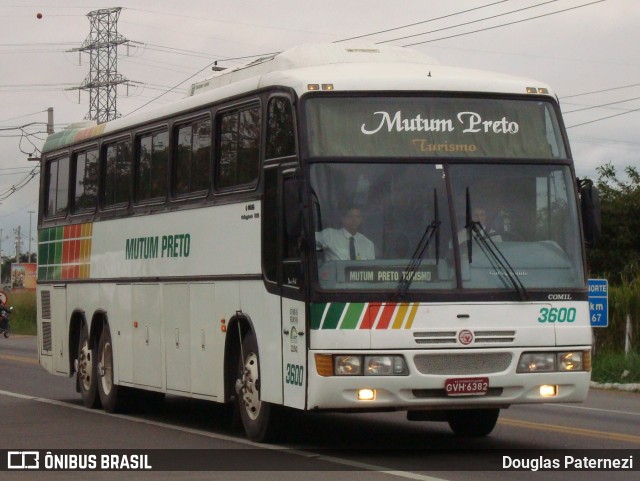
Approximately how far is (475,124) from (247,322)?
2.92 metres

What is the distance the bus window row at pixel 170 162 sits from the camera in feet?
46.0

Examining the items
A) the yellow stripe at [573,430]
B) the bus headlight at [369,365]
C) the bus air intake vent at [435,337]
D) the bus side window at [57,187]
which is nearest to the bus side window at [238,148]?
the bus headlight at [369,365]

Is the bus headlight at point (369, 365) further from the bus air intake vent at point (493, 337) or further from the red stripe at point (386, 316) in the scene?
Result: the bus air intake vent at point (493, 337)

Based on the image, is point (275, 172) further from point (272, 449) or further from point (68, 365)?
point (68, 365)

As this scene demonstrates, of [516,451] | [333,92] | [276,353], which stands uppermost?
[333,92]

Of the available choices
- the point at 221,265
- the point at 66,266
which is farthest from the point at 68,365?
the point at 221,265

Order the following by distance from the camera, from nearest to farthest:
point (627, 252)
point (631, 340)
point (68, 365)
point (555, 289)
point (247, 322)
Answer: point (555, 289), point (247, 322), point (68, 365), point (631, 340), point (627, 252)

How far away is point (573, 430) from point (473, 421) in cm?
152

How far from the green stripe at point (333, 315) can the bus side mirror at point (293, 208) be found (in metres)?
0.68

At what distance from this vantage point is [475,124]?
43.3 ft

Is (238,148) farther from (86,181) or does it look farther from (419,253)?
(86,181)

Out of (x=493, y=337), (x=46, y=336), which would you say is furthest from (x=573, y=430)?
(x=46, y=336)

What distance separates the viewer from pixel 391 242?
12.6 metres

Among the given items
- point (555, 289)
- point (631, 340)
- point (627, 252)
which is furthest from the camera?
point (627, 252)
